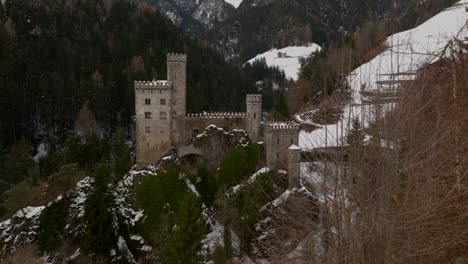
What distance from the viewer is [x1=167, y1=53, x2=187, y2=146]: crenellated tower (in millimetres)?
44906

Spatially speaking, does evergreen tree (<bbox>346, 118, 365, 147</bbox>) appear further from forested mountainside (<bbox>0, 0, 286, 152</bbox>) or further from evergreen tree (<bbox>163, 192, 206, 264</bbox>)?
forested mountainside (<bbox>0, 0, 286, 152</bbox>)

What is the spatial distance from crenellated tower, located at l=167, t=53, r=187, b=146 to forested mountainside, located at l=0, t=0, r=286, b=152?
20763 mm

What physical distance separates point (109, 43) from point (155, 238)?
77.1 metres

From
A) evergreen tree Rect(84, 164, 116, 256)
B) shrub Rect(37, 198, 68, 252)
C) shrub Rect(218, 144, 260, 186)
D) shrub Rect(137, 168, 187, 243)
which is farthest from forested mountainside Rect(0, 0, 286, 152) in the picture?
shrub Rect(37, 198, 68, 252)

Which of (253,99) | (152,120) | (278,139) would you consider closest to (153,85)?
(152,120)

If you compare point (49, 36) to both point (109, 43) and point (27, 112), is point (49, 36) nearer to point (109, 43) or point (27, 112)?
point (109, 43)

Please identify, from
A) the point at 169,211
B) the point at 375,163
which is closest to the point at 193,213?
the point at 169,211

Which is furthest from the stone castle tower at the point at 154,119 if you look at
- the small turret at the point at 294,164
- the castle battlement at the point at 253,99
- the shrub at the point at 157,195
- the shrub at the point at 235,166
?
the small turret at the point at 294,164

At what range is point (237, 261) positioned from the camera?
3375 cm

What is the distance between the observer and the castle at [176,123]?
4328 cm

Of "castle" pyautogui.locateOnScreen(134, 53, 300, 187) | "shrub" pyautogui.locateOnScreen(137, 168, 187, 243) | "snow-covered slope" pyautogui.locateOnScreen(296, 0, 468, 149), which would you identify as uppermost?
"snow-covered slope" pyautogui.locateOnScreen(296, 0, 468, 149)

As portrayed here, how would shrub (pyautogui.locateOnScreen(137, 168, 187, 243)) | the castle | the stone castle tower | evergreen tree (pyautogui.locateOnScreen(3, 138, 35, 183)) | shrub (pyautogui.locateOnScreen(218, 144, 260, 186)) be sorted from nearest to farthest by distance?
shrub (pyautogui.locateOnScreen(137, 168, 187, 243)) < shrub (pyautogui.locateOnScreen(218, 144, 260, 186)) < the castle < the stone castle tower < evergreen tree (pyautogui.locateOnScreen(3, 138, 35, 183))

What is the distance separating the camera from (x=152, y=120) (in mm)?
44000

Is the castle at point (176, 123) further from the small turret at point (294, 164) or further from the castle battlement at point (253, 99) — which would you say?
the small turret at point (294, 164)
